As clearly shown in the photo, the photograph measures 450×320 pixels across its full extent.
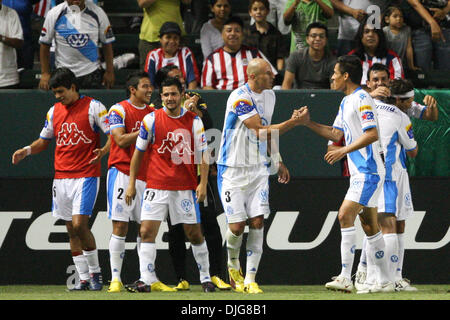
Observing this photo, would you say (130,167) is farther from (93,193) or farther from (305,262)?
(305,262)

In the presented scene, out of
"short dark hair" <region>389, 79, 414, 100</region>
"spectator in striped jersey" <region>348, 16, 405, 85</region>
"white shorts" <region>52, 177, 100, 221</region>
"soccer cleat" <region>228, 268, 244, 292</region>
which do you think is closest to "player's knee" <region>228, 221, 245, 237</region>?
"soccer cleat" <region>228, 268, 244, 292</region>

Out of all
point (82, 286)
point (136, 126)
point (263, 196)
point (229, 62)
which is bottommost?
point (82, 286)

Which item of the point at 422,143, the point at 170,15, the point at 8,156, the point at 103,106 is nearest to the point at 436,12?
the point at 422,143

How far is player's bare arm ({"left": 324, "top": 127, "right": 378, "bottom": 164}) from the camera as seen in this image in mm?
7656

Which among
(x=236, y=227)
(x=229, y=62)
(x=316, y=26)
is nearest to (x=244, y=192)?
(x=236, y=227)

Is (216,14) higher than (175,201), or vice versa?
(216,14)

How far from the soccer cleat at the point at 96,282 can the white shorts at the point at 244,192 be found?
1.57m

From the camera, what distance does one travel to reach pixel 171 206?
27.5 feet

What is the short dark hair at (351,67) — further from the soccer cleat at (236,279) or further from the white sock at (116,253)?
the white sock at (116,253)

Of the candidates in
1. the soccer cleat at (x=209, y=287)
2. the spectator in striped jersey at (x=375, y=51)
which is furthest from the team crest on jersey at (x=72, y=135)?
the spectator in striped jersey at (x=375, y=51)

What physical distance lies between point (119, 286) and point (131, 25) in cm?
538

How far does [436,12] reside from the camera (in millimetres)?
11938

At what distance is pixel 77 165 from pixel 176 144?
1.16 m

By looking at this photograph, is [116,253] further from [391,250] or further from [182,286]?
[391,250]
